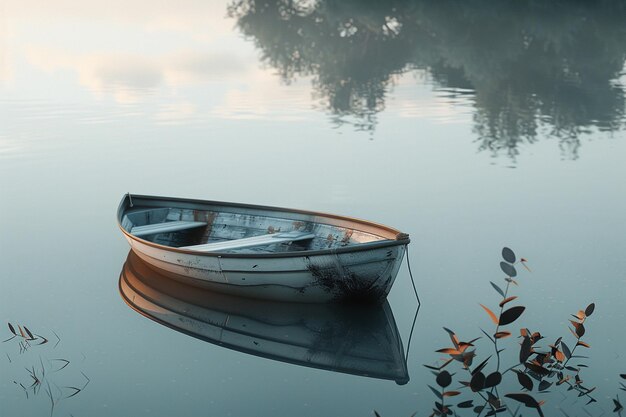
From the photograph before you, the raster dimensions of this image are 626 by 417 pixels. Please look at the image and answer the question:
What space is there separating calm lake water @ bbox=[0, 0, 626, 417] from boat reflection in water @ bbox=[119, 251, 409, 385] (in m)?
0.06

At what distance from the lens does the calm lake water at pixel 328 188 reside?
12273 mm

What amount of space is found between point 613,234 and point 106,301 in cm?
874

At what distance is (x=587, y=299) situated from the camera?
14688 millimetres

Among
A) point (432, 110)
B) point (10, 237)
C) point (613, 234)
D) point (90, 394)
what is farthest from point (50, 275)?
point (432, 110)

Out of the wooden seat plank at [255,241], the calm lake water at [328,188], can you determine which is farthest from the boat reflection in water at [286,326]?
the wooden seat plank at [255,241]

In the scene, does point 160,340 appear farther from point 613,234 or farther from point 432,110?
point 432,110

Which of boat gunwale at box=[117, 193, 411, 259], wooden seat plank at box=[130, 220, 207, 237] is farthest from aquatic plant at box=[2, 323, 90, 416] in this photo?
wooden seat plank at box=[130, 220, 207, 237]

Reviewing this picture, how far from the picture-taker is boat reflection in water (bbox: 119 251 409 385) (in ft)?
42.5

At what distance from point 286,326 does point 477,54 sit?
34.6m

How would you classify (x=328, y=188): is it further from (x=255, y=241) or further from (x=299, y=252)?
(x=299, y=252)

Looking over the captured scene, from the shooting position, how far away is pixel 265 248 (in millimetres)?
16312

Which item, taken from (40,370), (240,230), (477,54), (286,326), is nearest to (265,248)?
(240,230)

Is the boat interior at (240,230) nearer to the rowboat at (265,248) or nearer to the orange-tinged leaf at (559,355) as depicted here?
the rowboat at (265,248)

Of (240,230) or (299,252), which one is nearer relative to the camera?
(299,252)
